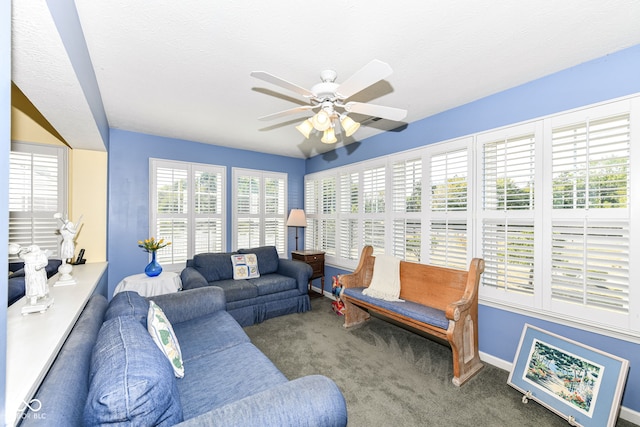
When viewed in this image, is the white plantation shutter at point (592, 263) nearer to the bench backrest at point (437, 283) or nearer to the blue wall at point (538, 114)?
the blue wall at point (538, 114)

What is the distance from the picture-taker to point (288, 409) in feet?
3.34

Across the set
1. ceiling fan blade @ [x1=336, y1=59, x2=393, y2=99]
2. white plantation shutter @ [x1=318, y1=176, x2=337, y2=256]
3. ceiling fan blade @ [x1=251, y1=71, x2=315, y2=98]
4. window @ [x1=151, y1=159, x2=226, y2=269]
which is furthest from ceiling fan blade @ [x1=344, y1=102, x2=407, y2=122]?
window @ [x1=151, y1=159, x2=226, y2=269]

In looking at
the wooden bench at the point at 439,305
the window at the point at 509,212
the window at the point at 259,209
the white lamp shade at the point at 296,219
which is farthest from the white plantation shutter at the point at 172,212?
the window at the point at 509,212

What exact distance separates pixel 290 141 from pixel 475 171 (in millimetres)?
2632

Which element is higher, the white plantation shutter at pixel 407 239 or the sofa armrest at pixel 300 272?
the white plantation shutter at pixel 407 239

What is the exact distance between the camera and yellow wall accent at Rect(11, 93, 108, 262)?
125 inches

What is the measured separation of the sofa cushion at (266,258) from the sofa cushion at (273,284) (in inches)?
9.1

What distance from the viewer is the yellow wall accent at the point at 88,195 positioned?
3170 mm

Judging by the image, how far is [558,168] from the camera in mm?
2166

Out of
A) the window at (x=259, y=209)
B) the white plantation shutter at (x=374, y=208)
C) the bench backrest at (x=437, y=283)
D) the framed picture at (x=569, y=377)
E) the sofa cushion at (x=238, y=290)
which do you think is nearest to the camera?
the framed picture at (x=569, y=377)

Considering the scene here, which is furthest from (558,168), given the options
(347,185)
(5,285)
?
(5,285)

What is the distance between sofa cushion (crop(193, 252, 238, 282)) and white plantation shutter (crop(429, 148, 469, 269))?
109 inches

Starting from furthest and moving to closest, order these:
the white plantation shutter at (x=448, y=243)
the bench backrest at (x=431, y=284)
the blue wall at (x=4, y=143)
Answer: the white plantation shutter at (x=448, y=243), the bench backrest at (x=431, y=284), the blue wall at (x=4, y=143)

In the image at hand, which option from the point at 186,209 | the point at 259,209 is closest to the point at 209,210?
the point at 186,209
